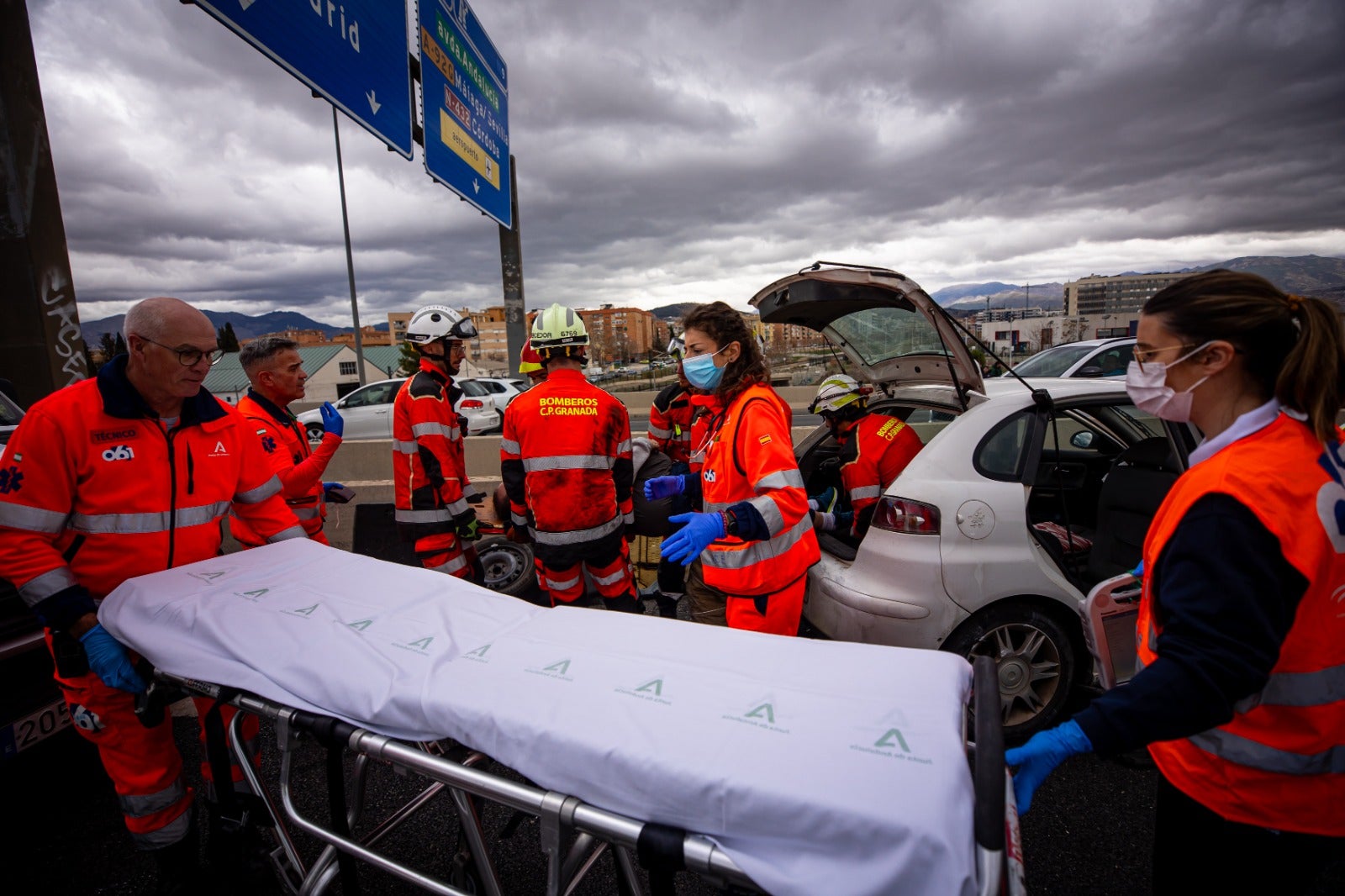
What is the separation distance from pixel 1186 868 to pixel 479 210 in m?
8.91

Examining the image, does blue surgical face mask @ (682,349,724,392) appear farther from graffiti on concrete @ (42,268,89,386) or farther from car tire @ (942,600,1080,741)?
graffiti on concrete @ (42,268,89,386)

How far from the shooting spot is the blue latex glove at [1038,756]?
1229 millimetres

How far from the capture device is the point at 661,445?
220 inches

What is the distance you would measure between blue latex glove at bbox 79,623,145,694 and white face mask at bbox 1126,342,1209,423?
291 centimetres

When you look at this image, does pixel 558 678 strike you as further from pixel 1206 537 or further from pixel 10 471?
pixel 10 471

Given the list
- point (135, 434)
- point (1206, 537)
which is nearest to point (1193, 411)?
point (1206, 537)

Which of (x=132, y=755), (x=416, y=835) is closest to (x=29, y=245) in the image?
(x=132, y=755)

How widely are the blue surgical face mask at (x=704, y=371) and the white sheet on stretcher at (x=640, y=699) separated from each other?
117cm

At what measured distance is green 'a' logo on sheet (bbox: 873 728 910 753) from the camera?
47.4 inches

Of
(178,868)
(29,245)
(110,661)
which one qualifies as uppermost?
(29,245)

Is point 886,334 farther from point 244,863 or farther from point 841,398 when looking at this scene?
point 244,863

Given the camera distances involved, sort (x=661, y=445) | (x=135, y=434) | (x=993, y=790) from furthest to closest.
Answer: (x=661, y=445), (x=135, y=434), (x=993, y=790)

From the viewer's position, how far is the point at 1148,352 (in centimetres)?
146

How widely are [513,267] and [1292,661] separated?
958 centimetres
